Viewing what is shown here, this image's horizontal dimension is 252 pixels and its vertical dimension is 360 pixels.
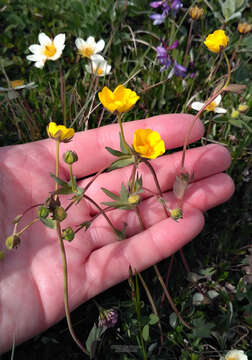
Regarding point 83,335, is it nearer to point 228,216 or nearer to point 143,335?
point 143,335

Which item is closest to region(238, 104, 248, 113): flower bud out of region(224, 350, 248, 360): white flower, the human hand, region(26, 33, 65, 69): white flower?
the human hand

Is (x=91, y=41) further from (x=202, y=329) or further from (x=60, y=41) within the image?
(x=202, y=329)

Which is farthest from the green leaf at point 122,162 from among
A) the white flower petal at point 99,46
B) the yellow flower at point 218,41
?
the white flower petal at point 99,46

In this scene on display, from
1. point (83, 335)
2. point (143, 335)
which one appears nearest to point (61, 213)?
point (143, 335)

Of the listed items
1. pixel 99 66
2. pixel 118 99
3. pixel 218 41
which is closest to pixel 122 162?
pixel 118 99

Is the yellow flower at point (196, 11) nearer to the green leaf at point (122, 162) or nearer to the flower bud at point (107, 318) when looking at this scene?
the green leaf at point (122, 162)
